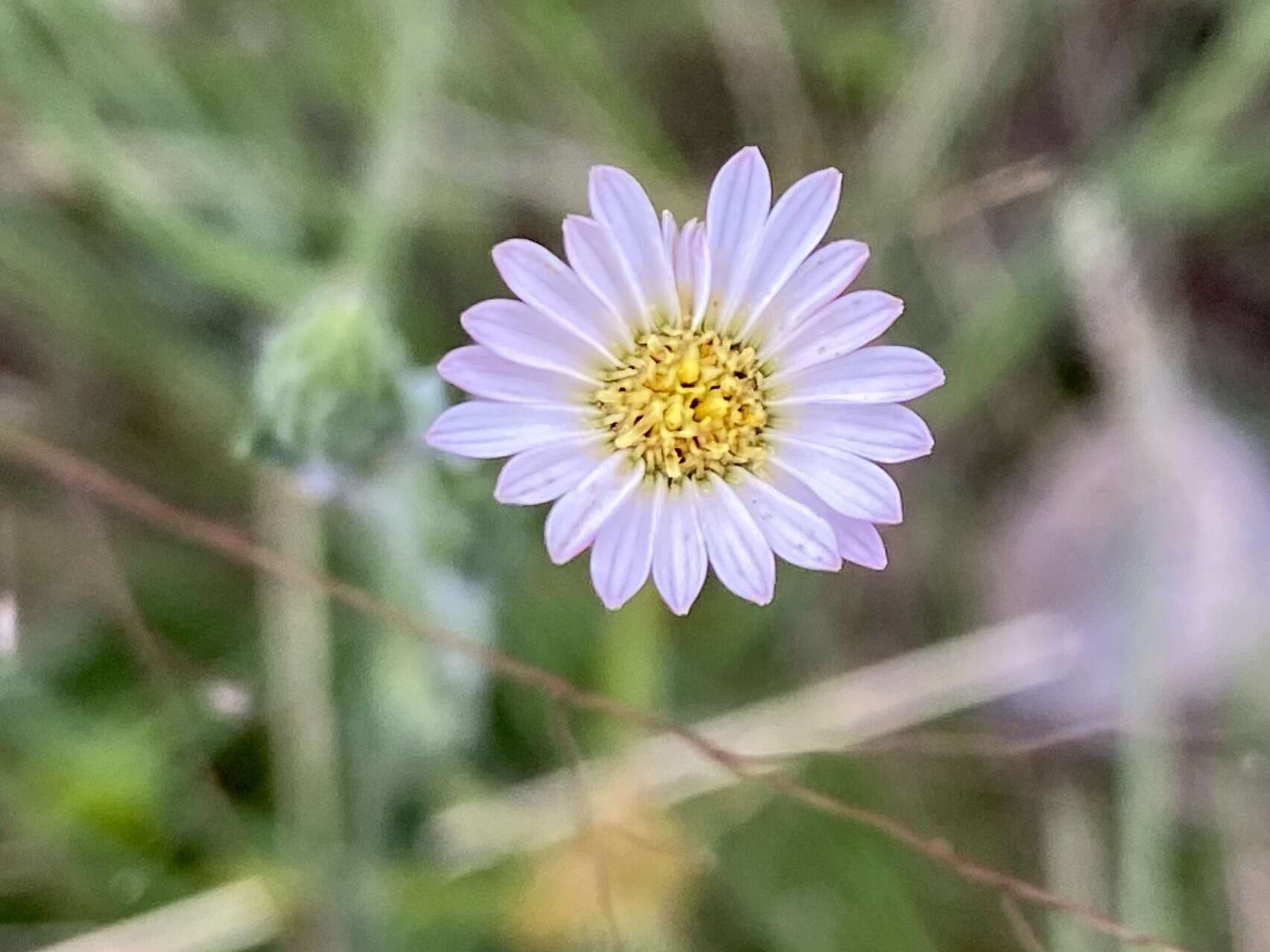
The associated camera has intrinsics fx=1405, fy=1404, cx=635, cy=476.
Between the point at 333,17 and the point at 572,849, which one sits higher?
the point at 333,17

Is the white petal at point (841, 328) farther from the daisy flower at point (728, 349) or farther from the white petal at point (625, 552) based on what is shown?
the white petal at point (625, 552)

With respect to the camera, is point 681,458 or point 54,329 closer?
point 681,458

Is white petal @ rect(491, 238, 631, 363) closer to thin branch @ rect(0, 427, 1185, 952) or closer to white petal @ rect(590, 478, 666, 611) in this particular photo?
white petal @ rect(590, 478, 666, 611)

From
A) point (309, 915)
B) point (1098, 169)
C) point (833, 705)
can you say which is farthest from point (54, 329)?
point (1098, 169)

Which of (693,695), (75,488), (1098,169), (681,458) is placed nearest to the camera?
(681,458)

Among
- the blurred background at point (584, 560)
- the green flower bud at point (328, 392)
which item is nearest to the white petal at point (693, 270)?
the green flower bud at point (328, 392)

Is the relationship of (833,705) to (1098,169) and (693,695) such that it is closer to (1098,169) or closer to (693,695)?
(693,695)

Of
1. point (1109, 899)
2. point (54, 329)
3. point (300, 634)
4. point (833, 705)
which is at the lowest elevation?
point (1109, 899)
